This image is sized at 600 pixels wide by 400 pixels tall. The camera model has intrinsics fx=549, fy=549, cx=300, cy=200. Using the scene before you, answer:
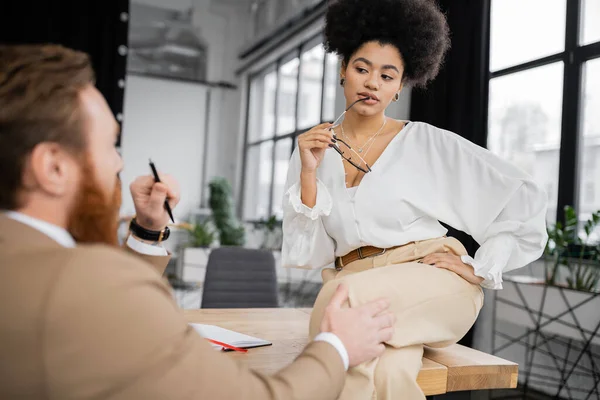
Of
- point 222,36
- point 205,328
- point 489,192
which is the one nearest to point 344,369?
point 489,192

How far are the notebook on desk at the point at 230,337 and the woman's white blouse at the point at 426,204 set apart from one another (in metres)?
0.27

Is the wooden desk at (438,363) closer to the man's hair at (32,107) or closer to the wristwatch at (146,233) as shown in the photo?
the wristwatch at (146,233)

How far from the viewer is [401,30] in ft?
5.31

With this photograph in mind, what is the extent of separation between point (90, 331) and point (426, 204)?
1030mm

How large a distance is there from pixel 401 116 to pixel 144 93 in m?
7.08

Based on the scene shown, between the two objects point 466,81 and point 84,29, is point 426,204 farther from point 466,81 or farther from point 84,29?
point 84,29

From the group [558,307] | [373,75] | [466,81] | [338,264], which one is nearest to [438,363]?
[338,264]

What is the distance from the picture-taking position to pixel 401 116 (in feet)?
16.9

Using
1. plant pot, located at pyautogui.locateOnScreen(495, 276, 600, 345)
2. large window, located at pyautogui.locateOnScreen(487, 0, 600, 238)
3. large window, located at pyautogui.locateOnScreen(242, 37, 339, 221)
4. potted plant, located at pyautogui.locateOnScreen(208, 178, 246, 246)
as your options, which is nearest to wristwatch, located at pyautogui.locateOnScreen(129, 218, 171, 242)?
plant pot, located at pyautogui.locateOnScreen(495, 276, 600, 345)

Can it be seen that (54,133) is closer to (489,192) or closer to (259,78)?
(489,192)

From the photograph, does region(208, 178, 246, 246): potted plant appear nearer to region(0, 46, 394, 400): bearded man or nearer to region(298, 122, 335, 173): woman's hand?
region(298, 122, 335, 173): woman's hand

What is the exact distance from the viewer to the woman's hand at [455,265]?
1.41 m

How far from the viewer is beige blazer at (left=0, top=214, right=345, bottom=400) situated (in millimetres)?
688

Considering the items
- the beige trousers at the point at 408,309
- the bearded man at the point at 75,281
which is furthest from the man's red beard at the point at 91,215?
the beige trousers at the point at 408,309
